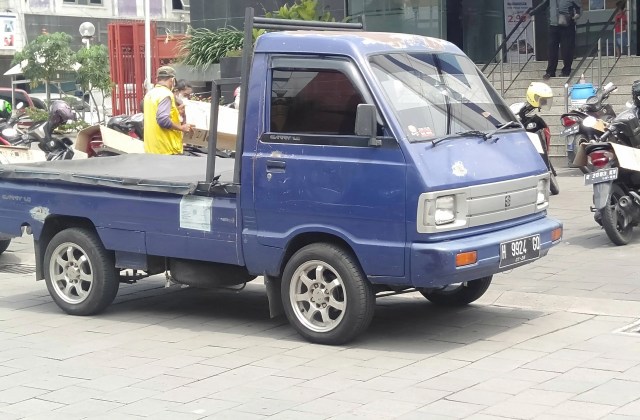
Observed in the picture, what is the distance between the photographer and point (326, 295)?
7.92 metres

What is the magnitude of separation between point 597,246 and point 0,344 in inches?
237

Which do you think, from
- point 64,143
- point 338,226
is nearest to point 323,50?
point 338,226

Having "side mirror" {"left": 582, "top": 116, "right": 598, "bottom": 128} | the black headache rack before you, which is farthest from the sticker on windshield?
"side mirror" {"left": 582, "top": 116, "right": 598, "bottom": 128}

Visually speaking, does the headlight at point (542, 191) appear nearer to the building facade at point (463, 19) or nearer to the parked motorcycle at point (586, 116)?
the parked motorcycle at point (586, 116)

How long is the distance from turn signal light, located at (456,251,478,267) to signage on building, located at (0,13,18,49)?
36421 mm

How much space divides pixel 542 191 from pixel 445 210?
1.28 m

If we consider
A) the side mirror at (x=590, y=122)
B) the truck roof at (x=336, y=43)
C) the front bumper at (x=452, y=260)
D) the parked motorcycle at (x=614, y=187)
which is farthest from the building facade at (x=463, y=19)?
the front bumper at (x=452, y=260)

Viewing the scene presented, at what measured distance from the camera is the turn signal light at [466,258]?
24.5 ft

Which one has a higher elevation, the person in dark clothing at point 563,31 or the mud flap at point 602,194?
the person in dark clothing at point 563,31

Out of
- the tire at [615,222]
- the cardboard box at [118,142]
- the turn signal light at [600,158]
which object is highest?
the cardboard box at [118,142]

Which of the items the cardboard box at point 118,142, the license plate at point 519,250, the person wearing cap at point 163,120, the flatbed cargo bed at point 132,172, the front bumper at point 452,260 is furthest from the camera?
the cardboard box at point 118,142

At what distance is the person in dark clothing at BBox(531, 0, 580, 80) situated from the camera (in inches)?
750

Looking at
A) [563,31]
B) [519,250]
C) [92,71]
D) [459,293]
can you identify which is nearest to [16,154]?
[459,293]

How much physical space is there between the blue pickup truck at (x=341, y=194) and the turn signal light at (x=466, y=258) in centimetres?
1
